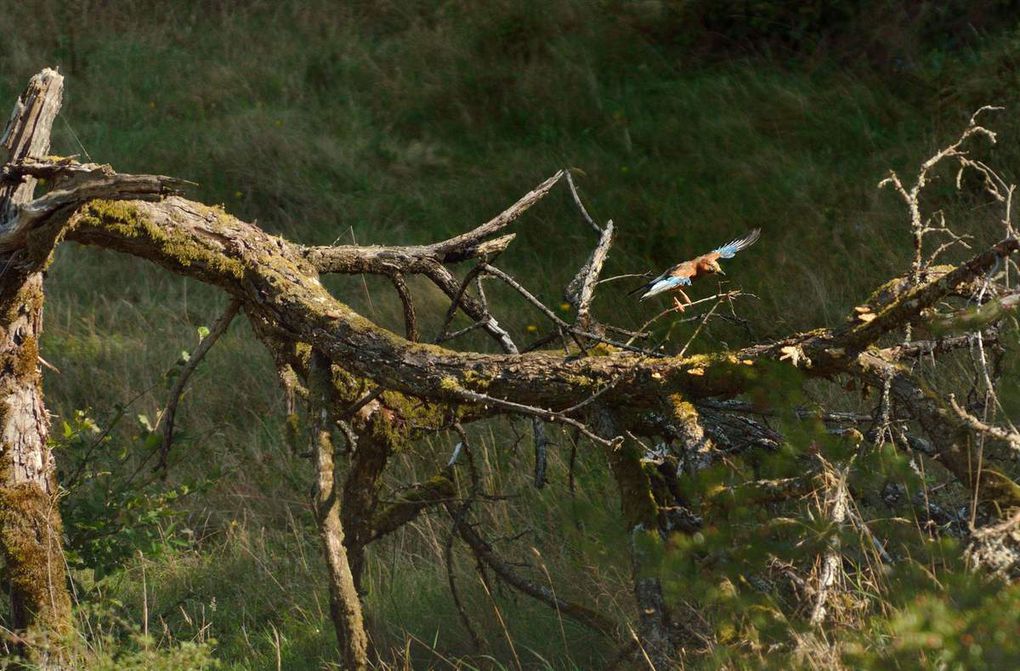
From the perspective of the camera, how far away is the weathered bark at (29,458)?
2965 mm

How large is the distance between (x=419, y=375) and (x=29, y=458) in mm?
1310

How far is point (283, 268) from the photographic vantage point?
9.64ft

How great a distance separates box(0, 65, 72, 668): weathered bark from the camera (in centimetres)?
296

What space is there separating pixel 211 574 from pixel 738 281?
308 cm

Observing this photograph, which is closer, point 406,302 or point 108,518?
point 406,302

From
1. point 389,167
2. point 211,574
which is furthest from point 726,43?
point 211,574

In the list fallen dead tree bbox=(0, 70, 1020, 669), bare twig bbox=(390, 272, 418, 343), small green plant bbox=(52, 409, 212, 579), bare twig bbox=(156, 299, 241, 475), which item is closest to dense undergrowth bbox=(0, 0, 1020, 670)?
small green plant bbox=(52, 409, 212, 579)

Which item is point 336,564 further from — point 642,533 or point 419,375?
point 642,533

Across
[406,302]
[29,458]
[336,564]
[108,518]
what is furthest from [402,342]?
[108,518]

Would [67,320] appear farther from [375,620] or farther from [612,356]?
[612,356]

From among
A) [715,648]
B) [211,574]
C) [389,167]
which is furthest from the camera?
[389,167]

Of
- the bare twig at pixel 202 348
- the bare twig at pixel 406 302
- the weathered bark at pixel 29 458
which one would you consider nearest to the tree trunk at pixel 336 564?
the bare twig at pixel 202 348

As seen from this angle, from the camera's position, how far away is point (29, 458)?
321cm

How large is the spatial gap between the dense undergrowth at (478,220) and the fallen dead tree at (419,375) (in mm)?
172
